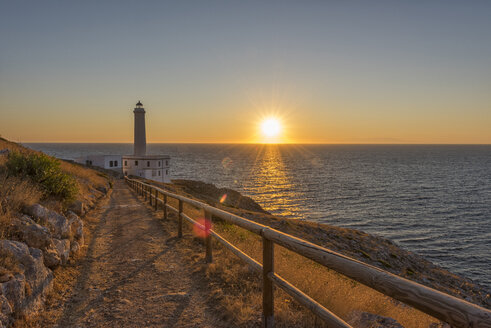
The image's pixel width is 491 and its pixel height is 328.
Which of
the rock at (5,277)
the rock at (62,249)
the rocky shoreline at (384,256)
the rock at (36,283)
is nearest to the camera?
the rock at (5,277)

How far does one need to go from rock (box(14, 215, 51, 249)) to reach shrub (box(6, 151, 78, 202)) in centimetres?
320

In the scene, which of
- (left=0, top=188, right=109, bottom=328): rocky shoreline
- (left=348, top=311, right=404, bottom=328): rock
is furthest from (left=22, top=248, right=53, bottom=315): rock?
(left=348, top=311, right=404, bottom=328): rock

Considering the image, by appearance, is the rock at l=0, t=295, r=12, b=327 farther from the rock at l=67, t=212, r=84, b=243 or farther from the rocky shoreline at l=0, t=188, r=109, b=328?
the rock at l=67, t=212, r=84, b=243

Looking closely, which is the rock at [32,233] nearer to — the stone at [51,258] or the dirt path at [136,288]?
the stone at [51,258]

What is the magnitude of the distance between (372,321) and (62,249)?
6.09m

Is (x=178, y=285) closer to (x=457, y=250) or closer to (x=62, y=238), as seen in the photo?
(x=62, y=238)

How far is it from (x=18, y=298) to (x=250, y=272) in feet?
11.9

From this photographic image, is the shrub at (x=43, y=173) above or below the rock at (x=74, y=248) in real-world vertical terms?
above

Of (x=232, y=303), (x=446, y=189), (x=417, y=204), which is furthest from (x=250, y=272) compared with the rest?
(x=446, y=189)

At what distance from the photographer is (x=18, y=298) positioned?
4223mm

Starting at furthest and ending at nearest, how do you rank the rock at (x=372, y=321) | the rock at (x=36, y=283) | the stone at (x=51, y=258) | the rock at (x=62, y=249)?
the rock at (x=62, y=249) < the stone at (x=51, y=258) < the rock at (x=36, y=283) < the rock at (x=372, y=321)

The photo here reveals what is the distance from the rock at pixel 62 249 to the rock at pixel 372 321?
569 centimetres

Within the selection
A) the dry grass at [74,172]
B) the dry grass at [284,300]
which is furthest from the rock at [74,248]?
the dry grass at [74,172]

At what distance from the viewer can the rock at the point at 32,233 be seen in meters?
5.54
